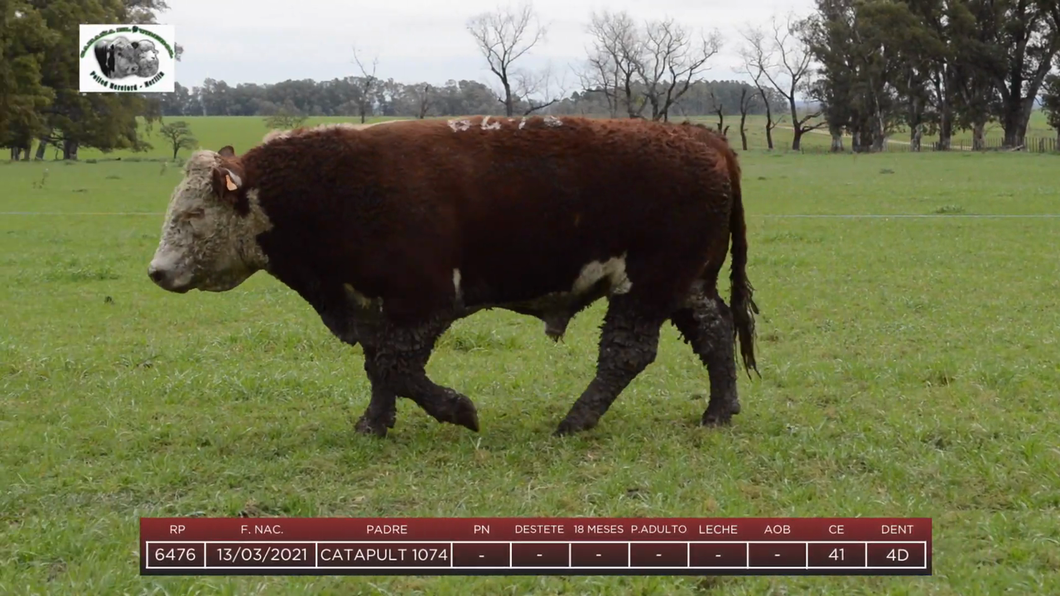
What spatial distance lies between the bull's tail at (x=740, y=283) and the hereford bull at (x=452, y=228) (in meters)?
0.14

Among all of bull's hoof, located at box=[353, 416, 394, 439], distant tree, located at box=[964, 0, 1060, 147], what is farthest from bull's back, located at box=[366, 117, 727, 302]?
distant tree, located at box=[964, 0, 1060, 147]

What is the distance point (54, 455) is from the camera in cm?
580

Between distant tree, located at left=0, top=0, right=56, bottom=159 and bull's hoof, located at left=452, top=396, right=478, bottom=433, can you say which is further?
distant tree, located at left=0, top=0, right=56, bottom=159

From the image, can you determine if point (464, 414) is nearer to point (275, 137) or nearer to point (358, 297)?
point (358, 297)

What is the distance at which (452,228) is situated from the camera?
5883 mm

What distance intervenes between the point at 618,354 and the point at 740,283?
108 centimetres

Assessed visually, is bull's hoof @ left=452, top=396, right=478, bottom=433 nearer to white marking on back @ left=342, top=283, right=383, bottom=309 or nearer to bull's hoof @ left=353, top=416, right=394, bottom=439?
bull's hoof @ left=353, top=416, right=394, bottom=439

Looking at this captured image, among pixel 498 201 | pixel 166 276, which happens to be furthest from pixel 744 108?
pixel 166 276

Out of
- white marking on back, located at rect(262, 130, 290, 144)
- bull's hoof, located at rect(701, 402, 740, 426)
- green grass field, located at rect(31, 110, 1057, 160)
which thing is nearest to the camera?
white marking on back, located at rect(262, 130, 290, 144)

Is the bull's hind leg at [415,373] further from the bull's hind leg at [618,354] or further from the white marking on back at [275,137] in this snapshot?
the white marking on back at [275,137]

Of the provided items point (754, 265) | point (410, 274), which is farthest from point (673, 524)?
point (754, 265)

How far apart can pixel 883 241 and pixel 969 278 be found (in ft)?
11.7

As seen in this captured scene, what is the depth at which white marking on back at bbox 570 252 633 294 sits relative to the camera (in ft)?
20.4

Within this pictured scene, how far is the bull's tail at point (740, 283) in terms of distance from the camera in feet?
21.5
